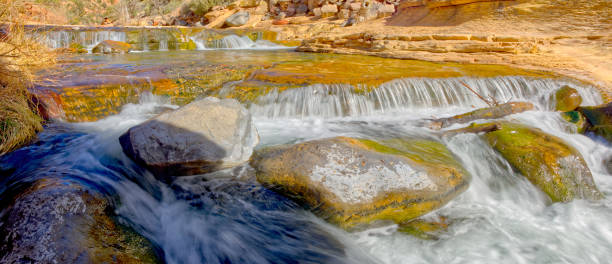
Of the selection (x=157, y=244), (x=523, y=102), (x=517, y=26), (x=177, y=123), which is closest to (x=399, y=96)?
(x=523, y=102)

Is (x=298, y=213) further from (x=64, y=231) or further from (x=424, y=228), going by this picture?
(x=64, y=231)

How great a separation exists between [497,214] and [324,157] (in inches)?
65.3

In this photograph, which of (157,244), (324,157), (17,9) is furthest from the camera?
(17,9)

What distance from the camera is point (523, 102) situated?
5.01 metres

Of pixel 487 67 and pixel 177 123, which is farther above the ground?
pixel 487 67

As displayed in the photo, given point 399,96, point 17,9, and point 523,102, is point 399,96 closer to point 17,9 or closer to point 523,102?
point 523,102

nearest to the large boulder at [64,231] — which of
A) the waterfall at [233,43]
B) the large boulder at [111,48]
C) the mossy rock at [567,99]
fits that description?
the mossy rock at [567,99]

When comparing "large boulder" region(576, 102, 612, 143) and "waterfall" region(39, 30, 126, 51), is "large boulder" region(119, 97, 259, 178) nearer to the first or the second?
"large boulder" region(576, 102, 612, 143)

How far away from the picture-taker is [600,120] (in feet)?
13.5

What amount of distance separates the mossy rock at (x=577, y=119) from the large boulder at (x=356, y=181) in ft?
8.14

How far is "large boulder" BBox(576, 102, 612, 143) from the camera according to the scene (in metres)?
3.89

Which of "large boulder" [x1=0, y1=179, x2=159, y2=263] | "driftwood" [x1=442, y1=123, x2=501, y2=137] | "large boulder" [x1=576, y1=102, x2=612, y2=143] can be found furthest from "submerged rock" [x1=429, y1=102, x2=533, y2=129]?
"large boulder" [x1=0, y1=179, x2=159, y2=263]

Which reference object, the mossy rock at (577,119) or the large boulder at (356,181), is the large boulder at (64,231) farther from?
the mossy rock at (577,119)

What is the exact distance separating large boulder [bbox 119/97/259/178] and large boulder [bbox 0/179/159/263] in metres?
0.73
